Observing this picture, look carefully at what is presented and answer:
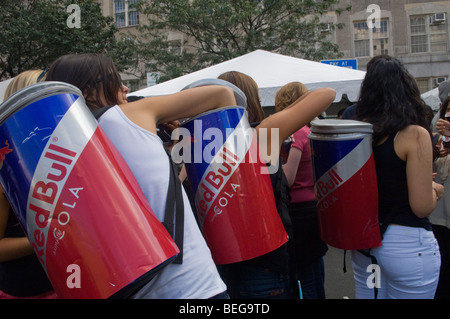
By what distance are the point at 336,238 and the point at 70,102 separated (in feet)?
4.14

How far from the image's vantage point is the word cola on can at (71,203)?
89 cm

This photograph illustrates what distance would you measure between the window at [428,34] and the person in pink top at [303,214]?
20431 mm

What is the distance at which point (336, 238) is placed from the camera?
171cm

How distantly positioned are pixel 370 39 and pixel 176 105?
68.2 ft

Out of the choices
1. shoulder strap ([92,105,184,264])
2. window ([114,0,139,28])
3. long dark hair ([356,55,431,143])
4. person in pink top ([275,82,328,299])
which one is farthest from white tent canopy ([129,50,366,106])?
window ([114,0,139,28])

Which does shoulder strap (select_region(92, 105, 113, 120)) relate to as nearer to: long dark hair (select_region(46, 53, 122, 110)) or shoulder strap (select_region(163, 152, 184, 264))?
long dark hair (select_region(46, 53, 122, 110))

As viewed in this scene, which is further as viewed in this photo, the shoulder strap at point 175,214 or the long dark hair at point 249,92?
the long dark hair at point 249,92

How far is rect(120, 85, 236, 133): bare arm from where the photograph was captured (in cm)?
115

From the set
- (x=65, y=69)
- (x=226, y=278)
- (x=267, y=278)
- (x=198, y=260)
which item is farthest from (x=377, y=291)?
(x=65, y=69)

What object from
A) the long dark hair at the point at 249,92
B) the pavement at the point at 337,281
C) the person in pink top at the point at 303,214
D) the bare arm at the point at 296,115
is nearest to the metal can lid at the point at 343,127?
the bare arm at the point at 296,115

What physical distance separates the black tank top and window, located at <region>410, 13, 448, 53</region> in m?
20.8

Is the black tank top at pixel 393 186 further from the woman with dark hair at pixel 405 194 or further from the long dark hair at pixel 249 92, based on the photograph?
the long dark hair at pixel 249 92

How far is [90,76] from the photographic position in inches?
48.9
